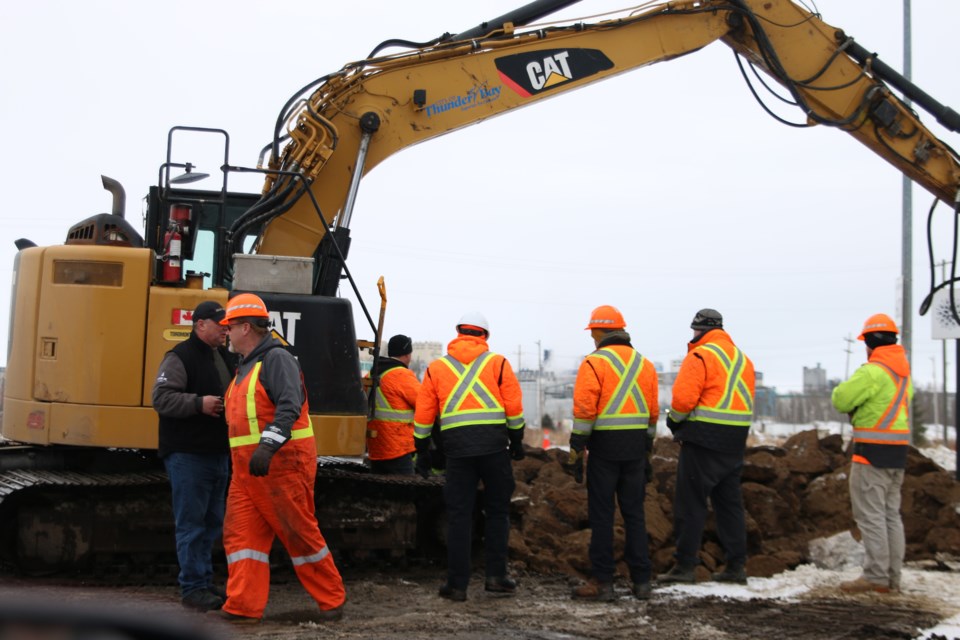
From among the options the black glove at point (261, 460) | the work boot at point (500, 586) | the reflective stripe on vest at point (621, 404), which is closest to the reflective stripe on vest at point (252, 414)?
the black glove at point (261, 460)

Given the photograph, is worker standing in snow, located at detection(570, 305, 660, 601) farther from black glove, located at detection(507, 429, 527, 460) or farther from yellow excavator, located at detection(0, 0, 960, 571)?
yellow excavator, located at detection(0, 0, 960, 571)

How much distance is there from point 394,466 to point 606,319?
6.92 feet

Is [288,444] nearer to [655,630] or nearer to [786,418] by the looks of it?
[655,630]

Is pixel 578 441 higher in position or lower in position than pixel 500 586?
higher

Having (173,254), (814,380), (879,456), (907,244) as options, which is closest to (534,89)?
(173,254)

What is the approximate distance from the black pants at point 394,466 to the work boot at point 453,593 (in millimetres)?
1430

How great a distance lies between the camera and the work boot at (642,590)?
7.46 meters

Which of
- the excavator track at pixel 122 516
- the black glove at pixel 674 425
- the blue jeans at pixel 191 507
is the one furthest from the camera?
the black glove at pixel 674 425

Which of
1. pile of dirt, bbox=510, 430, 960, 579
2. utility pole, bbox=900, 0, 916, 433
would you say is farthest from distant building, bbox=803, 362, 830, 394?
pile of dirt, bbox=510, 430, 960, 579

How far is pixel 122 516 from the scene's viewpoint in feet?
25.7

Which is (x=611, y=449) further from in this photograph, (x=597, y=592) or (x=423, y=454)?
(x=423, y=454)

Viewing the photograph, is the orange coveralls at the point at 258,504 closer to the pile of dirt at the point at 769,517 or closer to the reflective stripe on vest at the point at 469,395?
the reflective stripe on vest at the point at 469,395

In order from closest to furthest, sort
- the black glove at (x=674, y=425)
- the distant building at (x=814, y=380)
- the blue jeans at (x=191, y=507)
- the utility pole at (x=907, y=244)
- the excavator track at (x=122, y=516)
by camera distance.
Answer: the blue jeans at (x=191, y=507) < the excavator track at (x=122, y=516) < the black glove at (x=674, y=425) < the utility pole at (x=907, y=244) < the distant building at (x=814, y=380)

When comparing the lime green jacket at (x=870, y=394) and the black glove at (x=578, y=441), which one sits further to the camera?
the lime green jacket at (x=870, y=394)
